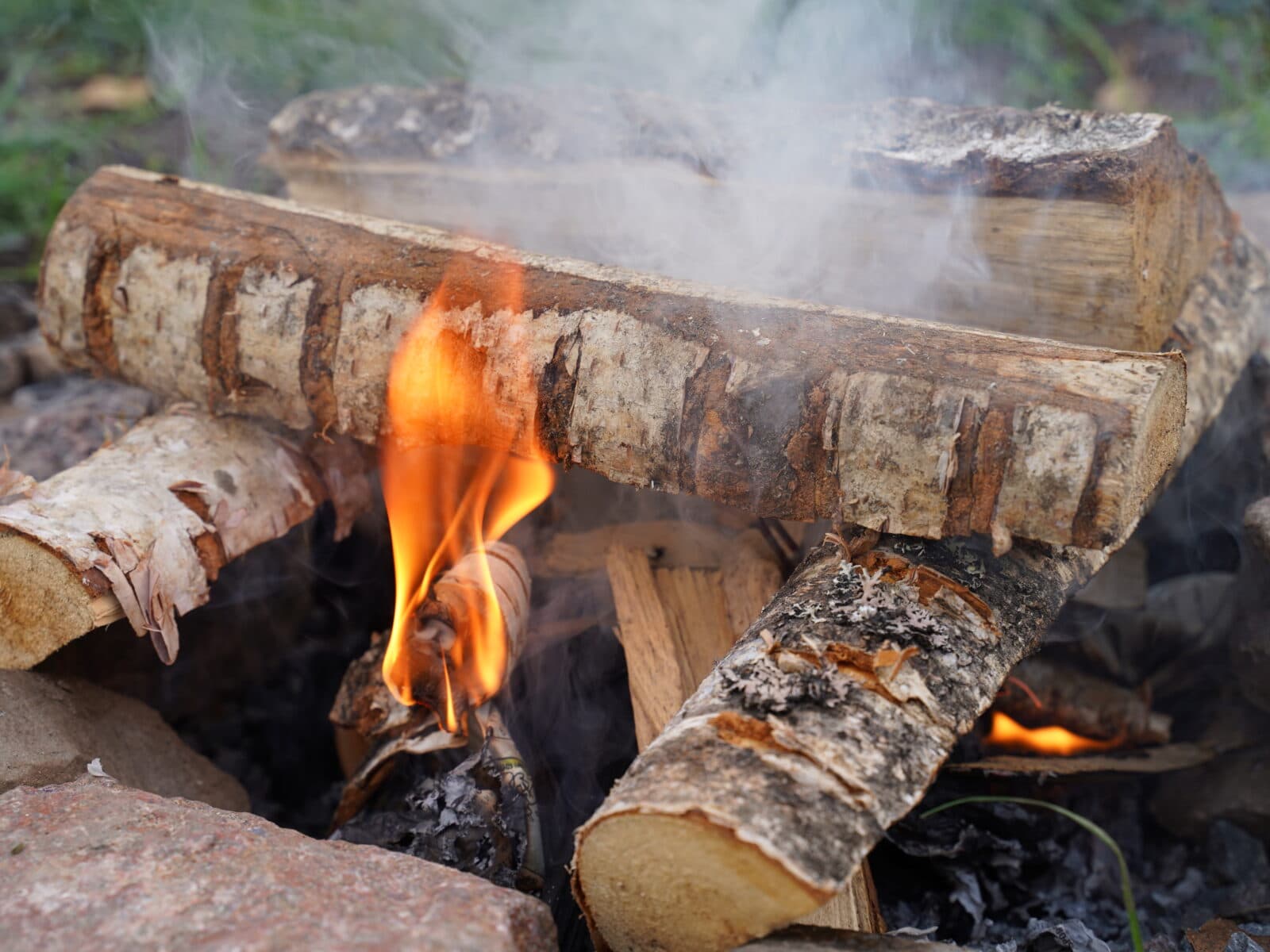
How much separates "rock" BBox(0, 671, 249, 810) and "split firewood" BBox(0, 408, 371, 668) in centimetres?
10

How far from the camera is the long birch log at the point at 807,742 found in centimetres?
124

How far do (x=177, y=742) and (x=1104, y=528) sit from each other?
2.00 metres

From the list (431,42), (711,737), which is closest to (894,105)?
(711,737)

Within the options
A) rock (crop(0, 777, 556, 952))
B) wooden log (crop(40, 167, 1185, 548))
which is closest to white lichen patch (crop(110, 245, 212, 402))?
wooden log (crop(40, 167, 1185, 548))

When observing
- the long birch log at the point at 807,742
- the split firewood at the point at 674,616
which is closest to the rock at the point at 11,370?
the split firewood at the point at 674,616

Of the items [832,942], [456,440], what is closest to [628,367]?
[456,440]

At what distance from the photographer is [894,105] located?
2539 millimetres

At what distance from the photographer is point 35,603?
1896 millimetres

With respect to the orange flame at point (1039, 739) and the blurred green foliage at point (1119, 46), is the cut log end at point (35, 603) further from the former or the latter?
the blurred green foliage at point (1119, 46)

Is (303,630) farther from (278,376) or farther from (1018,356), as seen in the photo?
(1018,356)

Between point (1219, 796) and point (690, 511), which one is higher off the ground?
point (690, 511)

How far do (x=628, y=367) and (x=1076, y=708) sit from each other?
1.43m

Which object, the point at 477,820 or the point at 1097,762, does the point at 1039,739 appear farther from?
the point at 477,820

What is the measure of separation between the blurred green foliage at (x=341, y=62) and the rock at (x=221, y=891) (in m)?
3.27
